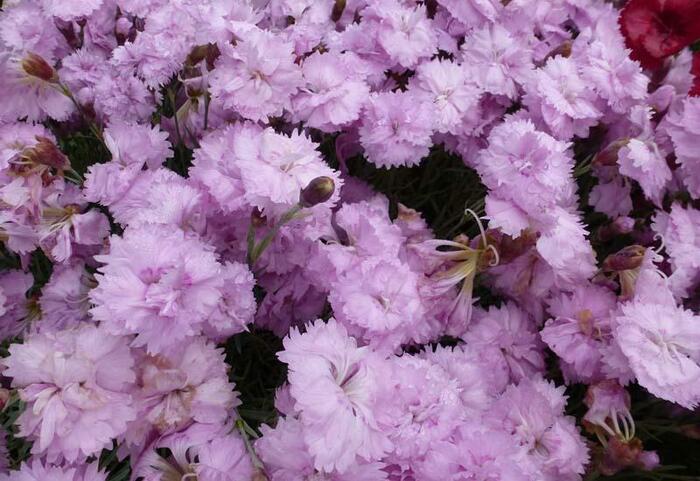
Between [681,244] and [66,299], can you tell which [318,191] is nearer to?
[66,299]

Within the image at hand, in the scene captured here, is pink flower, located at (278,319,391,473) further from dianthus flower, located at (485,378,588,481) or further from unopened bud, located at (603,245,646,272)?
unopened bud, located at (603,245,646,272)

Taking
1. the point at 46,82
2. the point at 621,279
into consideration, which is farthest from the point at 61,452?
the point at 621,279

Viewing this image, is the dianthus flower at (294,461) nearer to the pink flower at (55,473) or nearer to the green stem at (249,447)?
the green stem at (249,447)

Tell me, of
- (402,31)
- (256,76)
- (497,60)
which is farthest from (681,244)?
(256,76)

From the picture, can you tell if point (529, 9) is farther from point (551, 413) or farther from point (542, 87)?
point (551, 413)


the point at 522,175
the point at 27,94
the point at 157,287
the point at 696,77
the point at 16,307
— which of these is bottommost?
the point at 16,307

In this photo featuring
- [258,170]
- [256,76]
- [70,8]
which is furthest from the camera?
[70,8]

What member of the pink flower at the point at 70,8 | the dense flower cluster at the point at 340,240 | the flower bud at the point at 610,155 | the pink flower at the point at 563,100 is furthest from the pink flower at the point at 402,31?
the pink flower at the point at 70,8
